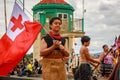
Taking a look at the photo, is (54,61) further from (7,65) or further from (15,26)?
(15,26)

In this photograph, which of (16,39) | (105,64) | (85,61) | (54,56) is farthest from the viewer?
(105,64)

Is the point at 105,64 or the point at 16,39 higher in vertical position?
the point at 16,39

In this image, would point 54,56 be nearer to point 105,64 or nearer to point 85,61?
point 85,61

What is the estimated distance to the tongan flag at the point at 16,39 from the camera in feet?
37.7

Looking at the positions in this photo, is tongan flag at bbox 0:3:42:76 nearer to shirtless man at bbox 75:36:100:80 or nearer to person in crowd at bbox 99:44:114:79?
shirtless man at bbox 75:36:100:80

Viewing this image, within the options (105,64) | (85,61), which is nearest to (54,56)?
(85,61)

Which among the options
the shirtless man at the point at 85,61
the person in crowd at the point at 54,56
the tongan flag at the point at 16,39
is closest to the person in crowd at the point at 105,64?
the shirtless man at the point at 85,61

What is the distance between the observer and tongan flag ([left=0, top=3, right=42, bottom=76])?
11500 millimetres

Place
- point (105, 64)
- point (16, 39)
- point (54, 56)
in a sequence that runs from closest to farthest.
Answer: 1. point (54, 56)
2. point (16, 39)
3. point (105, 64)

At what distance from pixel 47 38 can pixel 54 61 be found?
387mm

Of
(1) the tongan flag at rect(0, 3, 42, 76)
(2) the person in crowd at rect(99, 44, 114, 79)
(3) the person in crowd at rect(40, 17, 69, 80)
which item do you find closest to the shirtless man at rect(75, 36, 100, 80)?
(1) the tongan flag at rect(0, 3, 42, 76)

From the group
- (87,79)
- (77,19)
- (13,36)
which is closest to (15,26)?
(13,36)

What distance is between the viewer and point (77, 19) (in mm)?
39281

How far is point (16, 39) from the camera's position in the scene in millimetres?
12742
